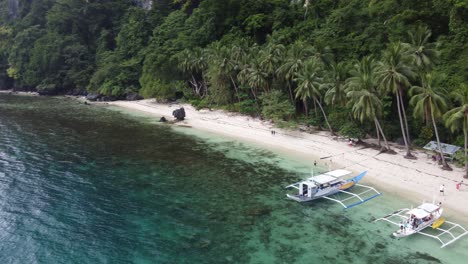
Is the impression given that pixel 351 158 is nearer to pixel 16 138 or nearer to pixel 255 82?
pixel 255 82

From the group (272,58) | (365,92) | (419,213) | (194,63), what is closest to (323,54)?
(272,58)

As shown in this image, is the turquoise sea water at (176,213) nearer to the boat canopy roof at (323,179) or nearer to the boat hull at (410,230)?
the boat hull at (410,230)

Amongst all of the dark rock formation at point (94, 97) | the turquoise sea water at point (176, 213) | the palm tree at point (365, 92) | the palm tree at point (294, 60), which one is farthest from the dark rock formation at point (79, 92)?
the palm tree at point (365, 92)

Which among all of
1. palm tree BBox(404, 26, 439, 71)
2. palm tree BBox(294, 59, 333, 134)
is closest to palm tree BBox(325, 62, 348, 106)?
palm tree BBox(294, 59, 333, 134)

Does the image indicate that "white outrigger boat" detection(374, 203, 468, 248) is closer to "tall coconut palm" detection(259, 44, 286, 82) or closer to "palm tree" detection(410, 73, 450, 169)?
"palm tree" detection(410, 73, 450, 169)

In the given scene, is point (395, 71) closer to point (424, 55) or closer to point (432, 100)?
point (424, 55)

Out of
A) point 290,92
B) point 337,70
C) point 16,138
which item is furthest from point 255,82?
point 16,138

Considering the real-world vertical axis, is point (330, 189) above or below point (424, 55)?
below

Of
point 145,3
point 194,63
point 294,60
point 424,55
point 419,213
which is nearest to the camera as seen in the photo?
point 419,213
